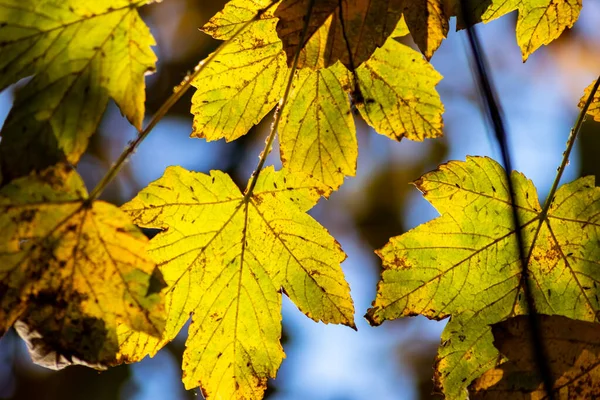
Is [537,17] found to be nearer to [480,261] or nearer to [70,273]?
[480,261]

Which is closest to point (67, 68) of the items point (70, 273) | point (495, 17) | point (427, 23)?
point (70, 273)

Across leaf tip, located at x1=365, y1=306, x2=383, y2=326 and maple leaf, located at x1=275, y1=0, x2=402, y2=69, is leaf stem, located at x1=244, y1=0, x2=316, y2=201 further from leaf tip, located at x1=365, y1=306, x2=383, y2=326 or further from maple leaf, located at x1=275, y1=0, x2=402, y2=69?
leaf tip, located at x1=365, y1=306, x2=383, y2=326

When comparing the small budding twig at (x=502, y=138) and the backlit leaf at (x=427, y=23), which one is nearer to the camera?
the small budding twig at (x=502, y=138)

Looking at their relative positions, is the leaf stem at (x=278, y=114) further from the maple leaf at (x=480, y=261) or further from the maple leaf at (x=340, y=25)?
the maple leaf at (x=480, y=261)

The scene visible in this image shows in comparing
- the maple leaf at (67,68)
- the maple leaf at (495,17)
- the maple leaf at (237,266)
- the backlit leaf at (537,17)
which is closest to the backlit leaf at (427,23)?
the maple leaf at (495,17)

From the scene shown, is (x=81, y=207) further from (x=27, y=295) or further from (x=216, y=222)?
(x=216, y=222)

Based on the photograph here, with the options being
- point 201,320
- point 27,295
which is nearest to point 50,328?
point 27,295
